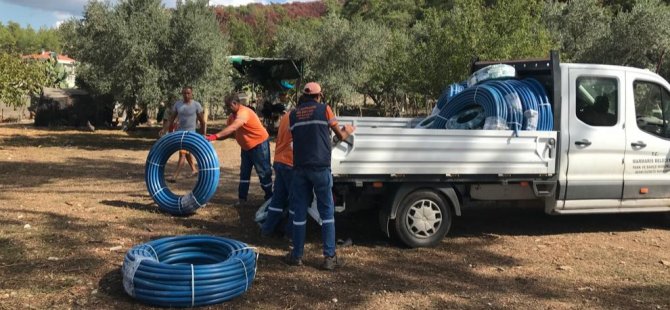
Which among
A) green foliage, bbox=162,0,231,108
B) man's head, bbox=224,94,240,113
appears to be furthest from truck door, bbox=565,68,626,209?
green foliage, bbox=162,0,231,108

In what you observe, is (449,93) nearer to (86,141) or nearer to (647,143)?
(647,143)

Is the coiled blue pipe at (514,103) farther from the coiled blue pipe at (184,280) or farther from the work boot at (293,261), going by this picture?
the coiled blue pipe at (184,280)

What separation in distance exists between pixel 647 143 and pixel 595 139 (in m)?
0.74

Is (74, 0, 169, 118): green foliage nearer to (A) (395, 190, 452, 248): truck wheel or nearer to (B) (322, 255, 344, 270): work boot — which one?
(A) (395, 190, 452, 248): truck wheel

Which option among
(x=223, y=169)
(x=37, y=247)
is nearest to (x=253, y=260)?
(x=37, y=247)

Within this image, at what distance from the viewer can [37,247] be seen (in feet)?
19.7

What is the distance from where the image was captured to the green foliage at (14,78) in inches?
597

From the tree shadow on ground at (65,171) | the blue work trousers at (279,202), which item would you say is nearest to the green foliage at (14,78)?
the tree shadow on ground at (65,171)

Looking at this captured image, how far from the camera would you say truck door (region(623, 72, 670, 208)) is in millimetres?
6844

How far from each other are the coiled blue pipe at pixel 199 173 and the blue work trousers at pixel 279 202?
1.27 meters

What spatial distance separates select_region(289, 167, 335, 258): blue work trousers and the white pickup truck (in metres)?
0.41

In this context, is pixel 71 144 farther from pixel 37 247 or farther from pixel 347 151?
pixel 347 151

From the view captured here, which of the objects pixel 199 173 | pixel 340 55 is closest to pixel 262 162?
pixel 199 173

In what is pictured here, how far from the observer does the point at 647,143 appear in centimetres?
687
